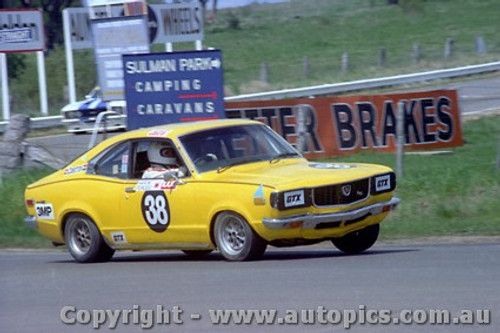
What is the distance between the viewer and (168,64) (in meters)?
16.8

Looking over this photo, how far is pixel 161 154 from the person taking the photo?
11.7 m

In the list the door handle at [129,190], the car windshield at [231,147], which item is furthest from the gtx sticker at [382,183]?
the door handle at [129,190]

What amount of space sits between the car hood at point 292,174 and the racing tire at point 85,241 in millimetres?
1723

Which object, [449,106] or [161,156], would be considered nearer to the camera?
[161,156]

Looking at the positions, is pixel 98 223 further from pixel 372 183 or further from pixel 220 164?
pixel 372 183

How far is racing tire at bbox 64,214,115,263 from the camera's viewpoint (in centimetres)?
1194

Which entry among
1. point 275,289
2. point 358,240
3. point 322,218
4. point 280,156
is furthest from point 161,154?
point 275,289

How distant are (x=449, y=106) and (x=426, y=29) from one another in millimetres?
40474

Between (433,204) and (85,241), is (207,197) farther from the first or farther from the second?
(433,204)

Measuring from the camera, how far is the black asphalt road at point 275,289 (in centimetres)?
790

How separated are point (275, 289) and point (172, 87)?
8251mm

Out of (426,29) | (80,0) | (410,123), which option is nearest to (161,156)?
(410,123)

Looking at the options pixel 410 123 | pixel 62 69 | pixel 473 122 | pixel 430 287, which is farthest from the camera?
pixel 62 69

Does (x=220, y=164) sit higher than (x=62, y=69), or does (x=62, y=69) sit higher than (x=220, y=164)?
(x=220, y=164)
